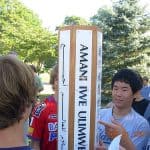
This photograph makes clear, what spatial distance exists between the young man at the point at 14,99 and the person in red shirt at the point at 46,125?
180 centimetres

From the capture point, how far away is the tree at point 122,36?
22875 millimetres

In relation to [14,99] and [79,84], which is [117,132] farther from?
[14,99]

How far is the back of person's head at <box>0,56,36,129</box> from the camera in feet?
5.88

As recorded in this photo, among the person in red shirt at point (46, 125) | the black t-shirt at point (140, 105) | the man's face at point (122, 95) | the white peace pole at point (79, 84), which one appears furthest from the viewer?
the black t-shirt at point (140, 105)

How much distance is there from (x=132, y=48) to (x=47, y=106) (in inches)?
792

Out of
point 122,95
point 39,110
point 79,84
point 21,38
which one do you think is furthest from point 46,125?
point 21,38

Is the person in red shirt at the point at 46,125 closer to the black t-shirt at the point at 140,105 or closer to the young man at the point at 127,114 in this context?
the young man at the point at 127,114

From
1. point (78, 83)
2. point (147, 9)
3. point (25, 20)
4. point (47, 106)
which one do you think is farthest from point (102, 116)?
point (25, 20)

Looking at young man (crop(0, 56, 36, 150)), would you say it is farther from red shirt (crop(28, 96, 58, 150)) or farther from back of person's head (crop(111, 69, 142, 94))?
red shirt (crop(28, 96, 58, 150))

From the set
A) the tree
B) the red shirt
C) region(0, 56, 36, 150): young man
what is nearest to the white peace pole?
region(0, 56, 36, 150): young man

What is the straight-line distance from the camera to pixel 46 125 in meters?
3.70

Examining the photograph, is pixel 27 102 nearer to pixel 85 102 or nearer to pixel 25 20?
pixel 85 102

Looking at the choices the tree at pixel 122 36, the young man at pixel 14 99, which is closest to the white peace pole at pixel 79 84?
the young man at pixel 14 99

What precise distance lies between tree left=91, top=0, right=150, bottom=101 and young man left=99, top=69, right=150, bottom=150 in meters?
18.9
